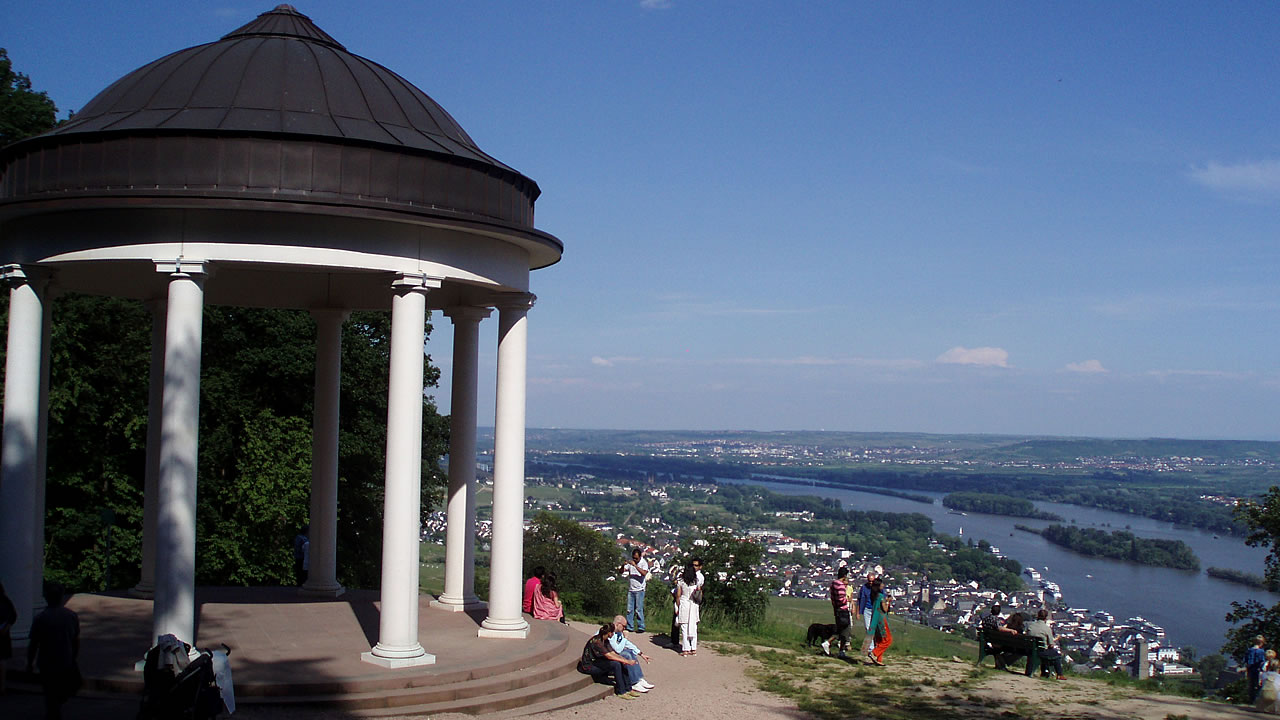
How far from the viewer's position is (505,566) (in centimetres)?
1728

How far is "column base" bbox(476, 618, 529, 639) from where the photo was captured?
56.6 feet

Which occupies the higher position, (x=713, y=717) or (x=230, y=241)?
(x=230, y=241)

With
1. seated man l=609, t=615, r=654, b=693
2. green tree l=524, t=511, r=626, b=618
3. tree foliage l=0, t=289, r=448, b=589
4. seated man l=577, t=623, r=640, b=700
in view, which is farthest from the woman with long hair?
green tree l=524, t=511, r=626, b=618

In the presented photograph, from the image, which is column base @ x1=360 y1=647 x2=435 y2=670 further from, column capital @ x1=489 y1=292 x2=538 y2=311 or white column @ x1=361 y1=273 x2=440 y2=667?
column capital @ x1=489 y1=292 x2=538 y2=311

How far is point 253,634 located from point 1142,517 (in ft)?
599

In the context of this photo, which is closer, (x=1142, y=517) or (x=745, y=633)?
(x=745, y=633)

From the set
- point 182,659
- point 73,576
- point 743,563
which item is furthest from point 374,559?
point 182,659

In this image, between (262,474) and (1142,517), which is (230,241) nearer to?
(262,474)

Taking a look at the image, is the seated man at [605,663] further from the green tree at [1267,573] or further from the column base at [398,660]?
the green tree at [1267,573]

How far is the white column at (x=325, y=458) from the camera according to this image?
2117 cm

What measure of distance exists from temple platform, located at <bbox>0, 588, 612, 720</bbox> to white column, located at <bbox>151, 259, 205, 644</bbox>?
1008 mm

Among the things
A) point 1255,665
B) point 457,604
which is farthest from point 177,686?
point 1255,665

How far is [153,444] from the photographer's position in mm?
20016

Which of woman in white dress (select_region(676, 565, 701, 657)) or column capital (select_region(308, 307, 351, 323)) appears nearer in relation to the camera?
woman in white dress (select_region(676, 565, 701, 657))
